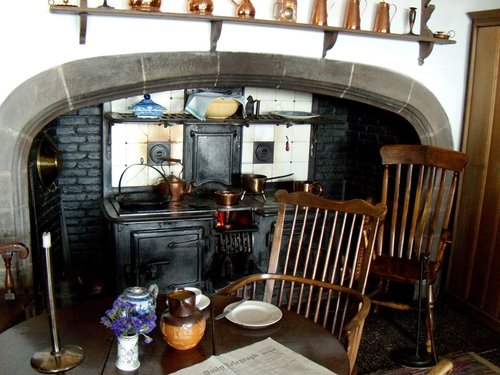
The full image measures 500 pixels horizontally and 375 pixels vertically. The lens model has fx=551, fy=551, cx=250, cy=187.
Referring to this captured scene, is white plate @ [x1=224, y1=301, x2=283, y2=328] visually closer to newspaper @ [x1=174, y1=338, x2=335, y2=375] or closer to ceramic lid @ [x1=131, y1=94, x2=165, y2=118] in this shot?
newspaper @ [x1=174, y1=338, x2=335, y2=375]

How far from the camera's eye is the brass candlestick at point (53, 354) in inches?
56.3

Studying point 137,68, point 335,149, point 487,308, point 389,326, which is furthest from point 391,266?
point 137,68

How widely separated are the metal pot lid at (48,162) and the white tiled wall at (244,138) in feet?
1.30

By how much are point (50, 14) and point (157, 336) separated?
1.78 metres

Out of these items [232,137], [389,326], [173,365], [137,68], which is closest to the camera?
[173,365]

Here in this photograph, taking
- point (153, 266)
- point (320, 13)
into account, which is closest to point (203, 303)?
point (153, 266)

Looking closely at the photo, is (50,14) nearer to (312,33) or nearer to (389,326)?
(312,33)

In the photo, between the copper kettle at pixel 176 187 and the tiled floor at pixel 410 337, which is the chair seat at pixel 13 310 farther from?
the tiled floor at pixel 410 337

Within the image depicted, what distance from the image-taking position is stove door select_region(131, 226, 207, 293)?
3314mm

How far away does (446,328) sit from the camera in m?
3.53

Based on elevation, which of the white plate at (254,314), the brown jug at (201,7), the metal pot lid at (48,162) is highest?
the brown jug at (201,7)

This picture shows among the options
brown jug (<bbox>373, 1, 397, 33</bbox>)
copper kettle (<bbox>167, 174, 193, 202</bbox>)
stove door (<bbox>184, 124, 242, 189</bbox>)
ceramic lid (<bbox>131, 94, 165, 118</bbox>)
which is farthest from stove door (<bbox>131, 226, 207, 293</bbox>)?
brown jug (<bbox>373, 1, 397, 33</bbox>)

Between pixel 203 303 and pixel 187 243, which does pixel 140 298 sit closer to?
pixel 203 303

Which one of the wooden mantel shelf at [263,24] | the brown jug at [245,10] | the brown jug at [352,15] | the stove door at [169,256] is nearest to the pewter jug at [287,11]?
the wooden mantel shelf at [263,24]
